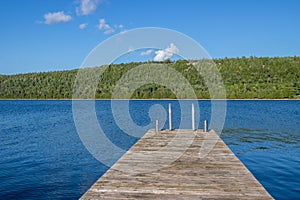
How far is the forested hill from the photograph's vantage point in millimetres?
80688

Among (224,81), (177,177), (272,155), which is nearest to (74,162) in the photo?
(177,177)

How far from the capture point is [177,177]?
23.6ft

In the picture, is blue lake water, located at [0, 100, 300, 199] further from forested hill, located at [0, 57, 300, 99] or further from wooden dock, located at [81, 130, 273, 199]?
forested hill, located at [0, 57, 300, 99]

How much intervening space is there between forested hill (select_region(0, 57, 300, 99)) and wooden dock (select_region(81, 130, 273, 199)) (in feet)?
195

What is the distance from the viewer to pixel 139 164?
8594 mm

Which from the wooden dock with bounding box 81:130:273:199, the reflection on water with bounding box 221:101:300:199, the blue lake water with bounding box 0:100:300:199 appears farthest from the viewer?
the reflection on water with bounding box 221:101:300:199

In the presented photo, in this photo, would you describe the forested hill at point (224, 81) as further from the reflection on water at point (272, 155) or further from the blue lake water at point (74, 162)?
the blue lake water at point (74, 162)

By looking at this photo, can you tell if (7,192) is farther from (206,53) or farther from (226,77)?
(226,77)

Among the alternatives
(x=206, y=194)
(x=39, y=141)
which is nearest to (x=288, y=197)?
(x=206, y=194)

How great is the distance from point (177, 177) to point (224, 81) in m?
85.1

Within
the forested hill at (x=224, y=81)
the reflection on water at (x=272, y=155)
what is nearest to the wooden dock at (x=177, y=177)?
the reflection on water at (x=272, y=155)

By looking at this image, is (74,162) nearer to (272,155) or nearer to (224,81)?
(272,155)

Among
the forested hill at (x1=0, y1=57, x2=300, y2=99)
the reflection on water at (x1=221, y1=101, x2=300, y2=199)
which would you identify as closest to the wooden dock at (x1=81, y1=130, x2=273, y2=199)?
the reflection on water at (x1=221, y1=101, x2=300, y2=199)

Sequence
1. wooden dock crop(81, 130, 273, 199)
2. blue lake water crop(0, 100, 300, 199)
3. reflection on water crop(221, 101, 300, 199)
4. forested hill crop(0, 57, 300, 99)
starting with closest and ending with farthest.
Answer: wooden dock crop(81, 130, 273, 199) < blue lake water crop(0, 100, 300, 199) < reflection on water crop(221, 101, 300, 199) < forested hill crop(0, 57, 300, 99)
